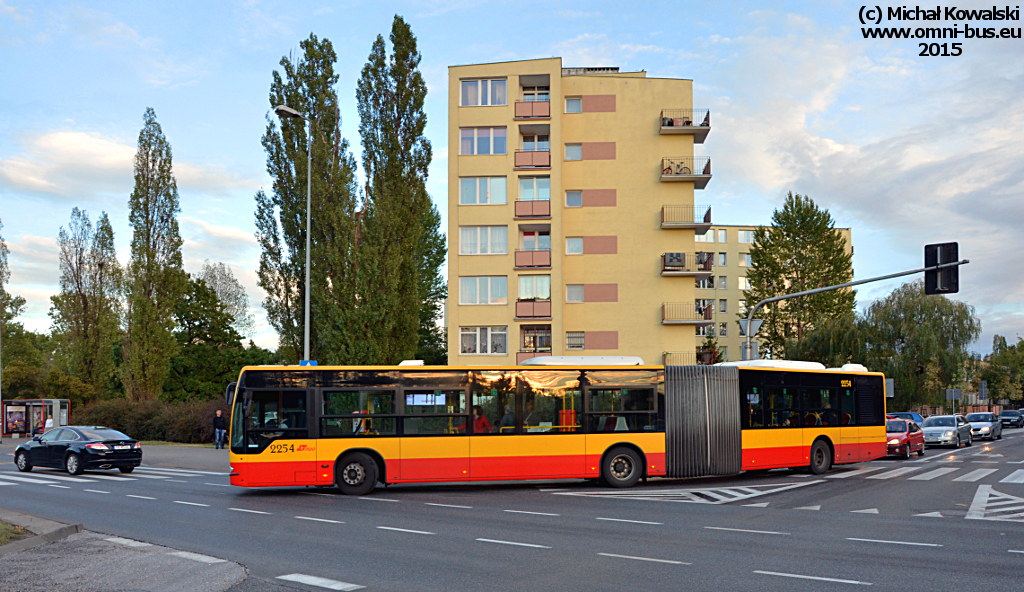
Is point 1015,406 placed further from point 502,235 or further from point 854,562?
point 854,562

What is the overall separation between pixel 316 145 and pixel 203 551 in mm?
28398

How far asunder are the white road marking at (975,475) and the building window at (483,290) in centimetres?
2469

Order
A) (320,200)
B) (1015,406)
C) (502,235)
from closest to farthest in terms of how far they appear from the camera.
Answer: (320,200)
(502,235)
(1015,406)

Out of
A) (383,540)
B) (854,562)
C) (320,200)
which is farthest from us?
(320,200)

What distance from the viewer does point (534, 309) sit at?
42531 mm

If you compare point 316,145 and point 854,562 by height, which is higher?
point 316,145

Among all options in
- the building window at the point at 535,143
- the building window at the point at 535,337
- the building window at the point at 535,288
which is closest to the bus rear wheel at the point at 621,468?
the building window at the point at 535,337

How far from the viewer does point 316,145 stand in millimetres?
36375

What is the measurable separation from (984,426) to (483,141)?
1243 inches

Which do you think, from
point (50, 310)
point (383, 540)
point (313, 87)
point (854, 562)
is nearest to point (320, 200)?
point (313, 87)

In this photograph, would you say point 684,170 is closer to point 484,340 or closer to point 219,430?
point 484,340

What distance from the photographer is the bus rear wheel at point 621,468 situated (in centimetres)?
1859

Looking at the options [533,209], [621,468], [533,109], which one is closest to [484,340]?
[533,209]

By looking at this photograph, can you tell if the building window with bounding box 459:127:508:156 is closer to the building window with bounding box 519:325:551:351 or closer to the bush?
the building window with bounding box 519:325:551:351
